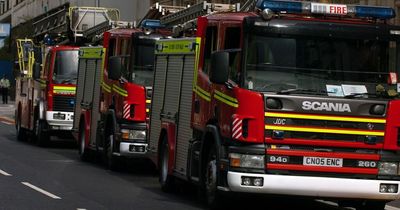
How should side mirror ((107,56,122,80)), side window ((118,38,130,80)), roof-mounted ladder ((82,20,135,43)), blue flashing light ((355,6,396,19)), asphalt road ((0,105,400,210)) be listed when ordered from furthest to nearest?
1. roof-mounted ladder ((82,20,135,43))
2. side window ((118,38,130,80))
3. side mirror ((107,56,122,80))
4. asphalt road ((0,105,400,210))
5. blue flashing light ((355,6,396,19))

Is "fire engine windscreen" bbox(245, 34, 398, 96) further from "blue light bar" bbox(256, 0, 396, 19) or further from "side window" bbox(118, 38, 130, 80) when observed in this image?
"side window" bbox(118, 38, 130, 80)

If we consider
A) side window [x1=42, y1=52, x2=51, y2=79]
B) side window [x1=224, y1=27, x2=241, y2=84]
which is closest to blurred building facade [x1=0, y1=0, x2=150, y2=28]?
side window [x1=42, y1=52, x2=51, y2=79]

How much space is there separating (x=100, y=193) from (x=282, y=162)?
434 centimetres

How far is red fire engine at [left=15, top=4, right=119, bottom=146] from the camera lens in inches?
1013

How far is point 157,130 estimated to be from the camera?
1617cm

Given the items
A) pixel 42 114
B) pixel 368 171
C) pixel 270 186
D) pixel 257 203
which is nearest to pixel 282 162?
pixel 270 186

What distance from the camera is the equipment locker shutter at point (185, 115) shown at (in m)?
14.3

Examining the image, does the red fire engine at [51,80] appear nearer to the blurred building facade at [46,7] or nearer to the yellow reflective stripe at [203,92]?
the yellow reflective stripe at [203,92]

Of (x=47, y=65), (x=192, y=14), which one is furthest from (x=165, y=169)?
(x=47, y=65)

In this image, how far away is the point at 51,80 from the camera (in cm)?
2569

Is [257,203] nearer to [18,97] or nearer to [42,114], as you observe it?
[42,114]

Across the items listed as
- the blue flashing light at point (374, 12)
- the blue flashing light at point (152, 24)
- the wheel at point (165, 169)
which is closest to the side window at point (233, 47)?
the blue flashing light at point (374, 12)

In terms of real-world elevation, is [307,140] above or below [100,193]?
above

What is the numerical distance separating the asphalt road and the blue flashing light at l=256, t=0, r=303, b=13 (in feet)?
9.07
